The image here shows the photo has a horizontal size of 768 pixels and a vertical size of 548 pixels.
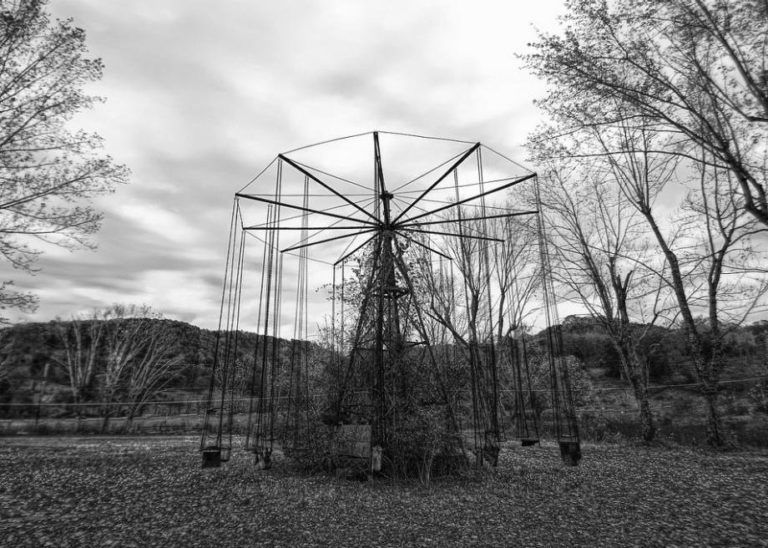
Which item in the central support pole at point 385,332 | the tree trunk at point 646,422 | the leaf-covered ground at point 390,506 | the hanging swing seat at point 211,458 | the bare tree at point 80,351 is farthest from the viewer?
the bare tree at point 80,351

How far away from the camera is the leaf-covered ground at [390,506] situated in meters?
5.69

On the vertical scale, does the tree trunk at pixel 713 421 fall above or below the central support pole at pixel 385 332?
below

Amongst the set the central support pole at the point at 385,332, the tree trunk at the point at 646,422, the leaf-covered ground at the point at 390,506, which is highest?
the central support pole at the point at 385,332

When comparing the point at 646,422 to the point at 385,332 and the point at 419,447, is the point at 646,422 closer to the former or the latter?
the point at 419,447

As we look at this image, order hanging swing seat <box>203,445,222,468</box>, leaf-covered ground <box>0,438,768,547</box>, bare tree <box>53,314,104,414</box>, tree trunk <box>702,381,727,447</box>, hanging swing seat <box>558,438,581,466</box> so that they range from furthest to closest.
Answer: bare tree <box>53,314,104,414</box> < tree trunk <box>702,381,727,447</box> < hanging swing seat <box>203,445,222,468</box> < hanging swing seat <box>558,438,581,466</box> < leaf-covered ground <box>0,438,768,547</box>

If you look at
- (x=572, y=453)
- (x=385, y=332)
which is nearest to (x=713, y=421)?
(x=572, y=453)

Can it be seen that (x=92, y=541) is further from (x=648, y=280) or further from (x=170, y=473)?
(x=648, y=280)

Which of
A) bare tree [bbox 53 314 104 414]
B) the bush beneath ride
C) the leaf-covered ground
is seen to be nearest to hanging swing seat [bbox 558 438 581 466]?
the leaf-covered ground

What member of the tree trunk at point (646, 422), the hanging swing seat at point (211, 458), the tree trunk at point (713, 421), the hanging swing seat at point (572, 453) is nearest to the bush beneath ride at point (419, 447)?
the hanging swing seat at point (572, 453)

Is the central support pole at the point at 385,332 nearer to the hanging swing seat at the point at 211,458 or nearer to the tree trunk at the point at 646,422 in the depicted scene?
the hanging swing seat at the point at 211,458

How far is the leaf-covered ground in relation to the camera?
5688 mm

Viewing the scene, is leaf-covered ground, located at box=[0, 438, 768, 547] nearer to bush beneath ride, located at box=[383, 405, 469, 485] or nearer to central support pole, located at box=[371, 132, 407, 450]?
bush beneath ride, located at box=[383, 405, 469, 485]

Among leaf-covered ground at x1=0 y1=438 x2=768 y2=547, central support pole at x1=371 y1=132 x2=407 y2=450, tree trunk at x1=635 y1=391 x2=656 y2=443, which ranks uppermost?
central support pole at x1=371 y1=132 x2=407 y2=450

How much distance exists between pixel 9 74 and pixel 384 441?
12.2 metres
